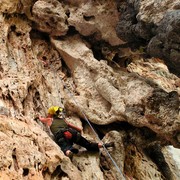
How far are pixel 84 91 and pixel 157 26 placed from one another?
100 inches

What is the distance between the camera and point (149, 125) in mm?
6164

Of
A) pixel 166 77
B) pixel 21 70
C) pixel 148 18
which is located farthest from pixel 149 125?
pixel 166 77

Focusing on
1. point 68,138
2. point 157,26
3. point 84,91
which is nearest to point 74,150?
point 68,138

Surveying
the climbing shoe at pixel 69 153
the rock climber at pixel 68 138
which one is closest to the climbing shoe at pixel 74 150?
the rock climber at pixel 68 138

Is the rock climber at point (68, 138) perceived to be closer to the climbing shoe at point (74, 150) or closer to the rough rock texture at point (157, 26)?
the climbing shoe at point (74, 150)

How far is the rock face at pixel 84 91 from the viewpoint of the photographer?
16.9 feet

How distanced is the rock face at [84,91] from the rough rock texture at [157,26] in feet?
0.08

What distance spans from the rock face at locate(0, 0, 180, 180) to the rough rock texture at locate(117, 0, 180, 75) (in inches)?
0.9

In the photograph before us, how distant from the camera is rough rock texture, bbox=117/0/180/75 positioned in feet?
17.7

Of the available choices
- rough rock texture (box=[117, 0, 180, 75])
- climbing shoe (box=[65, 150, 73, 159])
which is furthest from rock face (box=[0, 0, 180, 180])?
climbing shoe (box=[65, 150, 73, 159])

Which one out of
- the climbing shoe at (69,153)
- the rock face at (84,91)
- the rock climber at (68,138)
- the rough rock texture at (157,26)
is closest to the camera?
the rock face at (84,91)

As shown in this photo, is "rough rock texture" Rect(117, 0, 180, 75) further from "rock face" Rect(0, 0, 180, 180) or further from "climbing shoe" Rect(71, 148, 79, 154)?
"climbing shoe" Rect(71, 148, 79, 154)

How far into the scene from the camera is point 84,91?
7625mm

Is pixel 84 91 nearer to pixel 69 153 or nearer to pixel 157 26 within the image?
pixel 69 153
